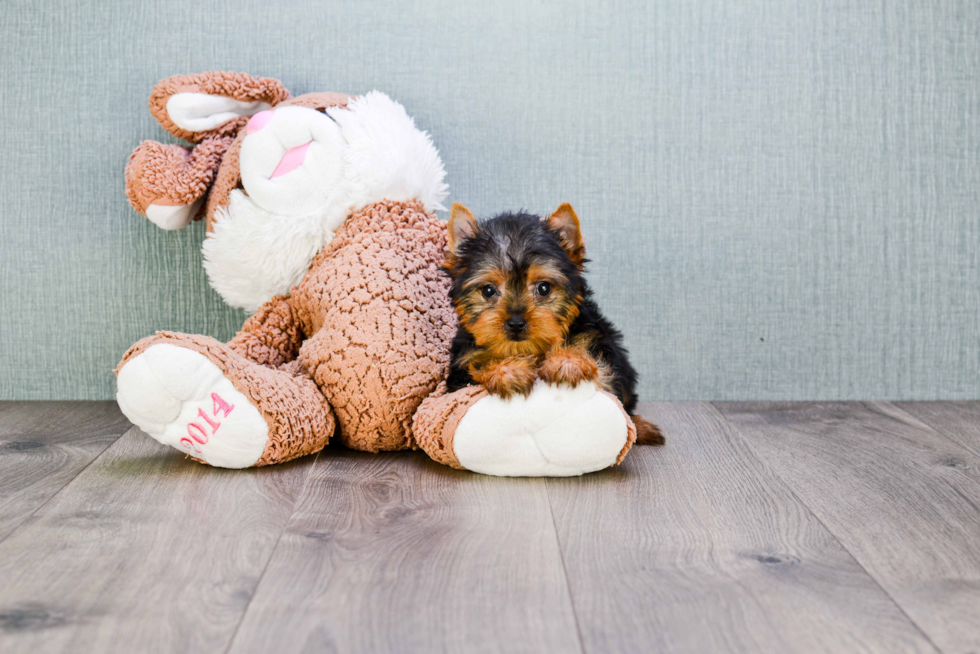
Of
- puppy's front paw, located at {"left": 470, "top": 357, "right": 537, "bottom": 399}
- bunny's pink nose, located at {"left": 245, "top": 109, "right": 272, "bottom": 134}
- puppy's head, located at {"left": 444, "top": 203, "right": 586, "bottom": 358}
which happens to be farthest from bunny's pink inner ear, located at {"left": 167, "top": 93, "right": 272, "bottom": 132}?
puppy's front paw, located at {"left": 470, "top": 357, "right": 537, "bottom": 399}

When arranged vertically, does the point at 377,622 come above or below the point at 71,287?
below

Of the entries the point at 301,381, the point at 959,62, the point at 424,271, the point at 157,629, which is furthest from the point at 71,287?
the point at 959,62

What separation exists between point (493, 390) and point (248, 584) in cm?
64

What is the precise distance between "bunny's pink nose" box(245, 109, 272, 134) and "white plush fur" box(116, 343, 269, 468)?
2.29 ft

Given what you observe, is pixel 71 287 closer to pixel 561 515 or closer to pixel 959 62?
pixel 561 515

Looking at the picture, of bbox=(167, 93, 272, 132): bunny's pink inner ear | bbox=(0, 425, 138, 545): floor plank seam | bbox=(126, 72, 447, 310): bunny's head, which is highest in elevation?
bbox=(167, 93, 272, 132): bunny's pink inner ear

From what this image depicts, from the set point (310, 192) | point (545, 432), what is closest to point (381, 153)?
point (310, 192)

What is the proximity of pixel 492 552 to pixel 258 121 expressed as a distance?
4.44ft

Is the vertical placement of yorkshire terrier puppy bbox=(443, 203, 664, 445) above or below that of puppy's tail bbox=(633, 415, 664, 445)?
above

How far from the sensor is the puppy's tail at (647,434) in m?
2.03

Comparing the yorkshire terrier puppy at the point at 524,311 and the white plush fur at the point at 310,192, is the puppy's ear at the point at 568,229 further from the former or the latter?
the white plush fur at the point at 310,192

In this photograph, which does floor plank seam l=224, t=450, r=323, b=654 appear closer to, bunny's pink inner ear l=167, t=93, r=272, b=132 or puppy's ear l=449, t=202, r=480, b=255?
puppy's ear l=449, t=202, r=480, b=255

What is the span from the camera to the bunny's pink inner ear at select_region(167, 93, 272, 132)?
2.15 m

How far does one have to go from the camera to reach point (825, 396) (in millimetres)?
2551
